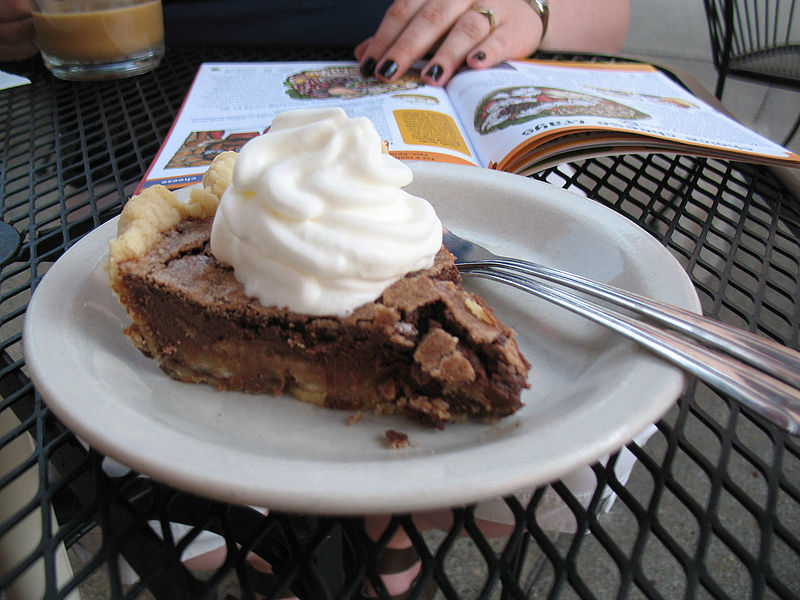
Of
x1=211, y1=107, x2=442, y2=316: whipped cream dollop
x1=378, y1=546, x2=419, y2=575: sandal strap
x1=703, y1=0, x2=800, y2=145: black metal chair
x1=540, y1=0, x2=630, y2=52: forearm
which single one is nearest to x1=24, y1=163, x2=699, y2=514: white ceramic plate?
x1=211, y1=107, x2=442, y2=316: whipped cream dollop

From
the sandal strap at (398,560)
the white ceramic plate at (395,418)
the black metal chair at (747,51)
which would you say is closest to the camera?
the white ceramic plate at (395,418)

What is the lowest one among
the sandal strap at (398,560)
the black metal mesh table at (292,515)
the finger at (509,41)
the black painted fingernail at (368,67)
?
the sandal strap at (398,560)

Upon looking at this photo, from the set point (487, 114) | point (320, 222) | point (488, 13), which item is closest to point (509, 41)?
point (488, 13)

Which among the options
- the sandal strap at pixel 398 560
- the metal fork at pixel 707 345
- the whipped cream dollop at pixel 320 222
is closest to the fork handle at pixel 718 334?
the metal fork at pixel 707 345

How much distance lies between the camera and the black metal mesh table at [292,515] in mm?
592

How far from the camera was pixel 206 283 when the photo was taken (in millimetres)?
792

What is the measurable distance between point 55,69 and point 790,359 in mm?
1944

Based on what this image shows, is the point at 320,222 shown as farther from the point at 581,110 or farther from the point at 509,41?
the point at 509,41

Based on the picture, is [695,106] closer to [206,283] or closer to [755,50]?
[206,283]

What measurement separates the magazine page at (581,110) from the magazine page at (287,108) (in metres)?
0.07

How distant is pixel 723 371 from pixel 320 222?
1.65ft

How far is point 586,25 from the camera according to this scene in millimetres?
2076

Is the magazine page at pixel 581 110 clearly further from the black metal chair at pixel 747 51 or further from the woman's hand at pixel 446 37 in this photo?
the black metal chair at pixel 747 51

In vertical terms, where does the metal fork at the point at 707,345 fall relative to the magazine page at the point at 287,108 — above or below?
above
